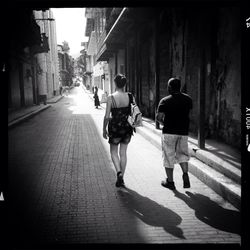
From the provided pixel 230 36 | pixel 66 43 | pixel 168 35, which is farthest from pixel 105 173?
pixel 66 43

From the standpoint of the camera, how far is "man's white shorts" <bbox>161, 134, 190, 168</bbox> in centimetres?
525

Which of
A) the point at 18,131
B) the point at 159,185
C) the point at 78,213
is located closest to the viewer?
the point at 78,213

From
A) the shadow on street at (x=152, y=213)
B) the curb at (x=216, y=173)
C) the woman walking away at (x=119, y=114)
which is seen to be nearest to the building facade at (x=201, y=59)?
the curb at (x=216, y=173)

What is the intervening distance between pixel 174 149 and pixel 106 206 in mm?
1428

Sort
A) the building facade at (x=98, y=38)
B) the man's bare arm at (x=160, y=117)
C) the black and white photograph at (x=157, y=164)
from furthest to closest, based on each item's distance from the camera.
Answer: the building facade at (x=98, y=38) → the man's bare arm at (x=160, y=117) → the black and white photograph at (x=157, y=164)

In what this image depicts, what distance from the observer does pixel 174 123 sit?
5168 mm

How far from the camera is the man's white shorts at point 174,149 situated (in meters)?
5.25

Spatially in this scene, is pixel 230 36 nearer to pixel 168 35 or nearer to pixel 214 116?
pixel 214 116

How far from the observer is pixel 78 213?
447 cm

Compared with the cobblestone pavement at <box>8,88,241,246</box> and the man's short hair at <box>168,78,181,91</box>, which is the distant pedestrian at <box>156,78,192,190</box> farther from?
the cobblestone pavement at <box>8,88,241,246</box>

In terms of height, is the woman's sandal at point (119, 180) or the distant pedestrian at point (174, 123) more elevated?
the distant pedestrian at point (174, 123)

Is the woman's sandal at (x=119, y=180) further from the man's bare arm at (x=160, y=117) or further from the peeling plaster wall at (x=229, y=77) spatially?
the peeling plaster wall at (x=229, y=77)

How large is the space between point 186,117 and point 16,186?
3.09m

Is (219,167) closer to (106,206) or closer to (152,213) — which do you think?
(152,213)
